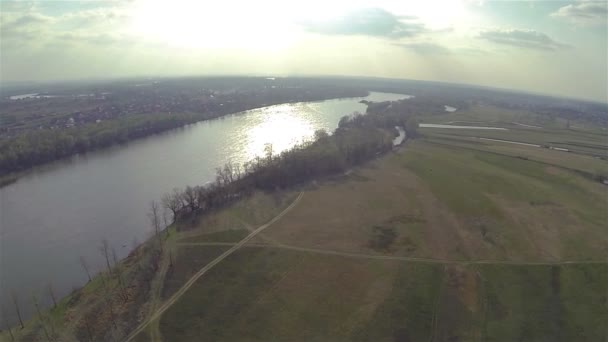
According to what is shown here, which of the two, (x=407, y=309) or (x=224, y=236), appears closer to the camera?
(x=407, y=309)

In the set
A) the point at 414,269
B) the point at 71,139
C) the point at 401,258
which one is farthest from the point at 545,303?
the point at 71,139

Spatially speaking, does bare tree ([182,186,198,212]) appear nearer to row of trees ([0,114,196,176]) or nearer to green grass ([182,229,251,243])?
green grass ([182,229,251,243])

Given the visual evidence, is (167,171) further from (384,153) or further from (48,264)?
(384,153)

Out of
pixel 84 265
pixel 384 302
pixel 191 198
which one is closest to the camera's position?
pixel 384 302

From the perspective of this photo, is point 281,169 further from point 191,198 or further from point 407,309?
point 407,309

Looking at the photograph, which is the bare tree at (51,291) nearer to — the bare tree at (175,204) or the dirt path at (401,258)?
the dirt path at (401,258)

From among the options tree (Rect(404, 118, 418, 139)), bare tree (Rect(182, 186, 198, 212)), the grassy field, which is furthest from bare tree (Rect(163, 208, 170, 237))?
tree (Rect(404, 118, 418, 139))
